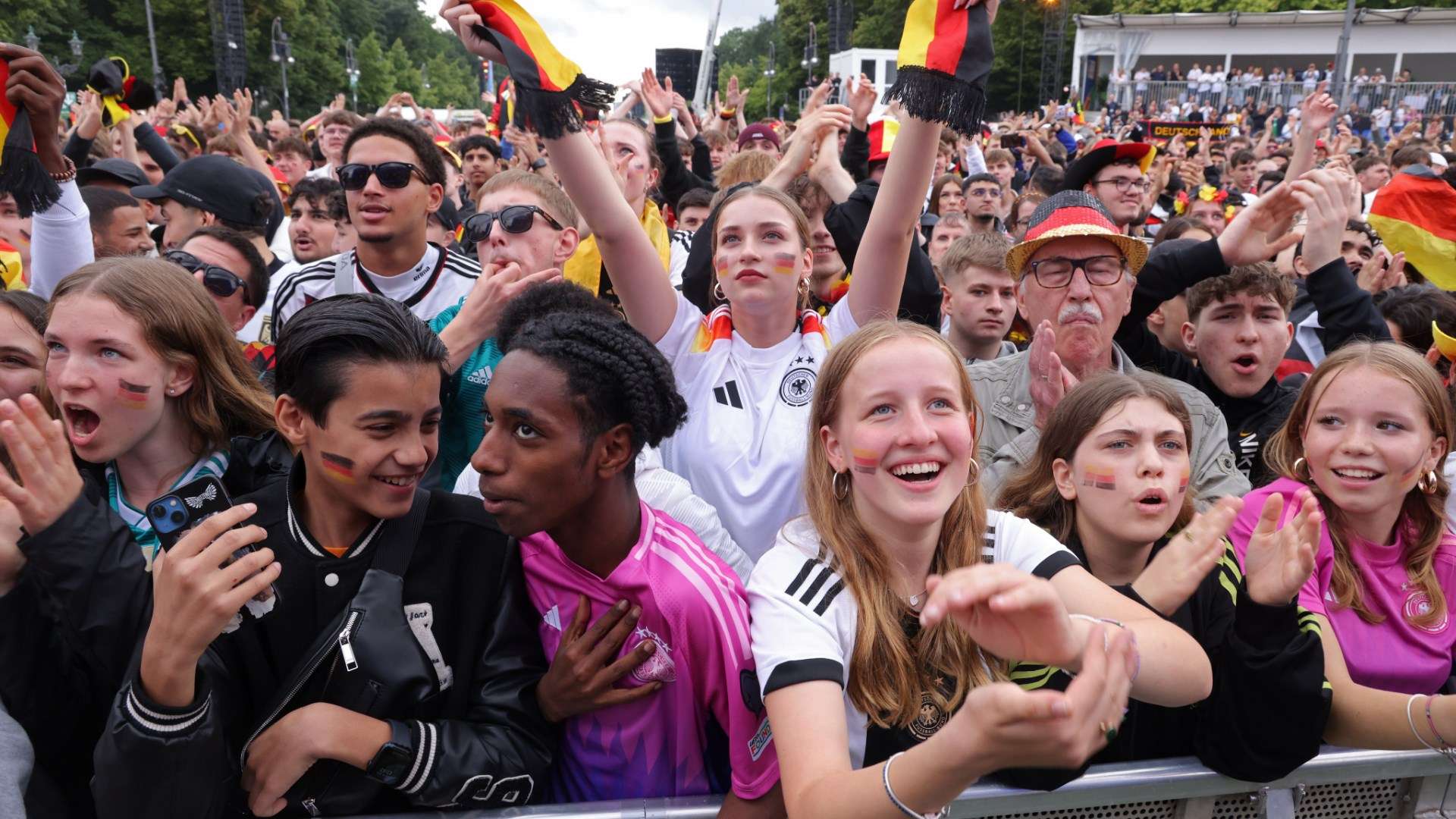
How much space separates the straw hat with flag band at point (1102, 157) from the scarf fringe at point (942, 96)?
11.1ft

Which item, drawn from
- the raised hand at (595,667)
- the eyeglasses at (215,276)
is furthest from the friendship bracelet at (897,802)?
the eyeglasses at (215,276)

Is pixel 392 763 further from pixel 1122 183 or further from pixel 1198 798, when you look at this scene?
pixel 1122 183

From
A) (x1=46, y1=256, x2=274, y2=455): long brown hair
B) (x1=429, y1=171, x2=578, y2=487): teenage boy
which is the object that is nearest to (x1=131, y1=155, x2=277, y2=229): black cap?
(x1=429, y1=171, x2=578, y2=487): teenage boy

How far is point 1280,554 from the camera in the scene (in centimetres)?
195

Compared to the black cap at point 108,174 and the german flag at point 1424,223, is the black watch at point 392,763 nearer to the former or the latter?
the german flag at point 1424,223

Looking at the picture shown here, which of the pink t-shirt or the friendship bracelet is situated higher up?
the friendship bracelet

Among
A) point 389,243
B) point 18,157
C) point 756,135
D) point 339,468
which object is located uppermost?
point 756,135

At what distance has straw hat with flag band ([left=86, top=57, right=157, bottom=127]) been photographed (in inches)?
277

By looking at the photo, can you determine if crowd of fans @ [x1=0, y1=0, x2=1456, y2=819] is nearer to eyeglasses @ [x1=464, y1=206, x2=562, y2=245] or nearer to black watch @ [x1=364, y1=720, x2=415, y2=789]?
black watch @ [x1=364, y1=720, x2=415, y2=789]

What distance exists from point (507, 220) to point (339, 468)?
1997 millimetres

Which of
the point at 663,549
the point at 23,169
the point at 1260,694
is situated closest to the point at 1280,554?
the point at 1260,694

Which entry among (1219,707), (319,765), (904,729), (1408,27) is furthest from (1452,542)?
(1408,27)

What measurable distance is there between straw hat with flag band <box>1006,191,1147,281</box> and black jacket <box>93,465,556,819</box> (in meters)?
2.15

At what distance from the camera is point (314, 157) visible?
10.6m
